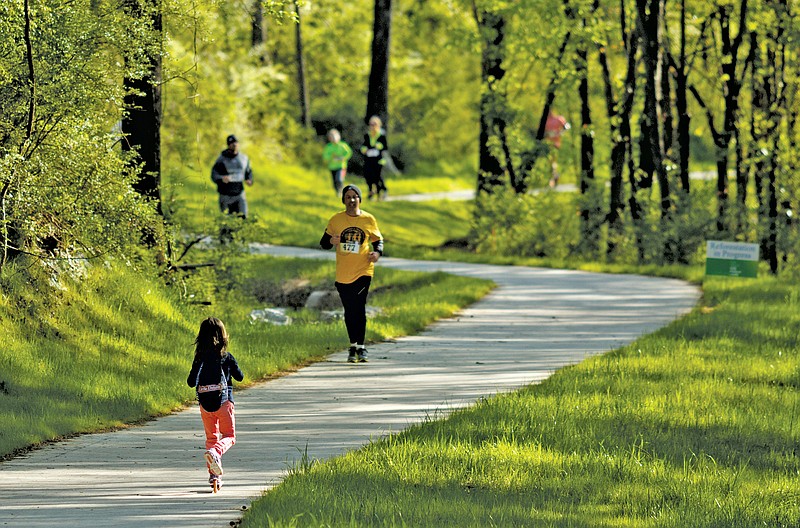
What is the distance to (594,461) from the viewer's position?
9.93 m

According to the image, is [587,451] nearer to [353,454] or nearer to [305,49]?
[353,454]

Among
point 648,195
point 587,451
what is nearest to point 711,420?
point 587,451

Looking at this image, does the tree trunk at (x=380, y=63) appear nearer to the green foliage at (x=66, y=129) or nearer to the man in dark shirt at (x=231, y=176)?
the man in dark shirt at (x=231, y=176)

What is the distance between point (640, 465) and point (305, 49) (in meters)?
50.7

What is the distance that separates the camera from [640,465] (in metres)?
9.78

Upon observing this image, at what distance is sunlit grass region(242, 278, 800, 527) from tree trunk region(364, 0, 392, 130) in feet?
74.8

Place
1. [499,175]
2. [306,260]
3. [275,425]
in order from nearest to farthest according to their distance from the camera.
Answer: [275,425]
[306,260]
[499,175]

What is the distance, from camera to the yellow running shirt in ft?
50.7

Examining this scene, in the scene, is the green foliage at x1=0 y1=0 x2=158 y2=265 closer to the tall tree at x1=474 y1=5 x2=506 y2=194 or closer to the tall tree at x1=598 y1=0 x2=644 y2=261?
the tall tree at x1=598 y1=0 x2=644 y2=261

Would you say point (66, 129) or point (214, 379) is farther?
point (66, 129)

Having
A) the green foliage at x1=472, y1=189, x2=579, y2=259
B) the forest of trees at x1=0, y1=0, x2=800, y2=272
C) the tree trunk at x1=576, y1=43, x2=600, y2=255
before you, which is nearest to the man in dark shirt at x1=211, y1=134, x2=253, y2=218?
the forest of trees at x1=0, y1=0, x2=800, y2=272

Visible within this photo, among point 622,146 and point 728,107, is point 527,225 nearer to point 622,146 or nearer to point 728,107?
point 622,146

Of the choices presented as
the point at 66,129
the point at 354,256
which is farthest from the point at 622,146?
the point at 66,129

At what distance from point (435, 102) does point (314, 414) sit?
143 feet
